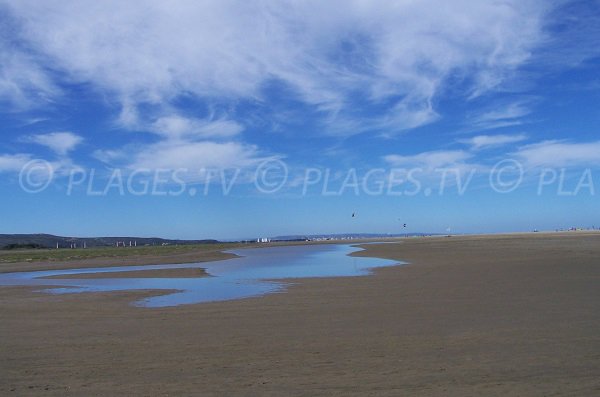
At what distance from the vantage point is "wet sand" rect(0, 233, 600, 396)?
25.4 feet

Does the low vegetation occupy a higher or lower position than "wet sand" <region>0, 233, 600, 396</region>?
higher

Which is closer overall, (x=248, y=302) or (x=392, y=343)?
→ (x=392, y=343)

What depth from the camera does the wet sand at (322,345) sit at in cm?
775

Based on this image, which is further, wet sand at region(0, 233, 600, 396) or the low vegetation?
the low vegetation

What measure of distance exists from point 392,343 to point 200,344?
3.90 metres

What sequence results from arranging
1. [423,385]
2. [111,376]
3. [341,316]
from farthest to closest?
[341,316] → [111,376] → [423,385]

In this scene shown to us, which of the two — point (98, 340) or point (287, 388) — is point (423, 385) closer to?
point (287, 388)

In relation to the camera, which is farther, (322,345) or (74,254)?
(74,254)

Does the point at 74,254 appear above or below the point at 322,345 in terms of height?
above

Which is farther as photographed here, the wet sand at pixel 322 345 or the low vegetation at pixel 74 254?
the low vegetation at pixel 74 254

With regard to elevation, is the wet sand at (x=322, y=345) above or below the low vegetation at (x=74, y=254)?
below

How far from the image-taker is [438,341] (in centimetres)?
1020

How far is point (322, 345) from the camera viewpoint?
1026 centimetres

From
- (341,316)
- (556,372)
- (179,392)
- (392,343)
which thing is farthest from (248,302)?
(556,372)
